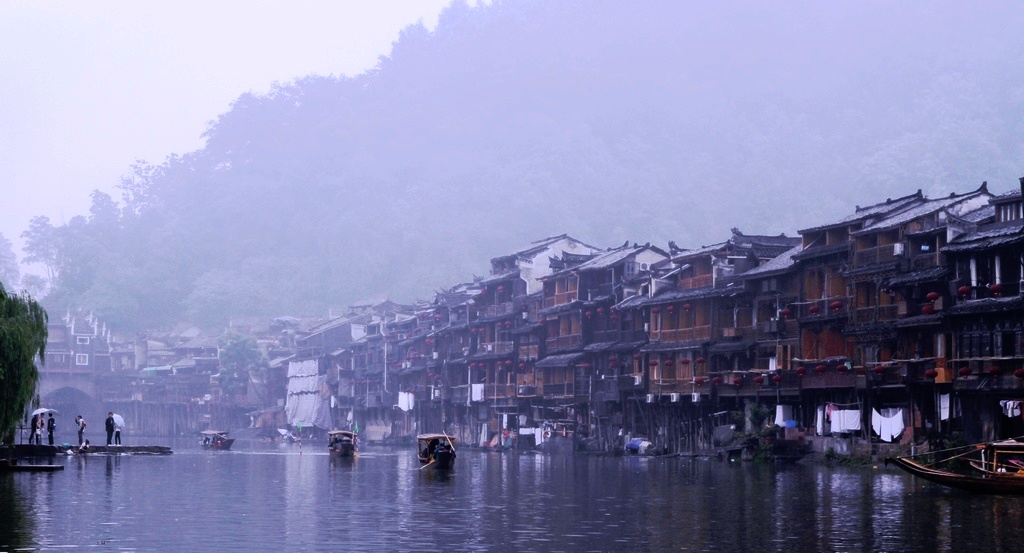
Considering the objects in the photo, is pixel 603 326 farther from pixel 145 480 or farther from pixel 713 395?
pixel 145 480

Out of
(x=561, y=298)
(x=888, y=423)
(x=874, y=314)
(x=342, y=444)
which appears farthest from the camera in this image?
(x=561, y=298)

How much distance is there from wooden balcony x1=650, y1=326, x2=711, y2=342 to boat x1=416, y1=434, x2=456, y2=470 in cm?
2204

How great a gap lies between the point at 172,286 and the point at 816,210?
8960 centimetres

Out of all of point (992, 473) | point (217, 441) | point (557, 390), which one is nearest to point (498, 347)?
point (557, 390)

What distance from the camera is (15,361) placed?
41.1 meters

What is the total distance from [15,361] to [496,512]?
54.3 feet

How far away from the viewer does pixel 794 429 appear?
70938 millimetres

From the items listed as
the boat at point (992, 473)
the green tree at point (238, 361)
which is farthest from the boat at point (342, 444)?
the green tree at point (238, 361)

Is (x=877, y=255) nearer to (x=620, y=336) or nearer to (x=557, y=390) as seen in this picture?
(x=620, y=336)

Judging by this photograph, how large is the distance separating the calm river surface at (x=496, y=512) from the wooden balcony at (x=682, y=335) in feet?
80.2

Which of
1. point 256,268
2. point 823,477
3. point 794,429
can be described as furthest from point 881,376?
point 256,268

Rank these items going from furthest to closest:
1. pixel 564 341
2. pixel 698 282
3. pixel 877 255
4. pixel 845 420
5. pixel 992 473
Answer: pixel 564 341 → pixel 698 282 → pixel 845 420 → pixel 877 255 → pixel 992 473

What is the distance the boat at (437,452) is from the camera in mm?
62375

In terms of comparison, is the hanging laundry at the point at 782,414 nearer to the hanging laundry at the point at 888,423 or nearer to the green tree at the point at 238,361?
the hanging laundry at the point at 888,423
